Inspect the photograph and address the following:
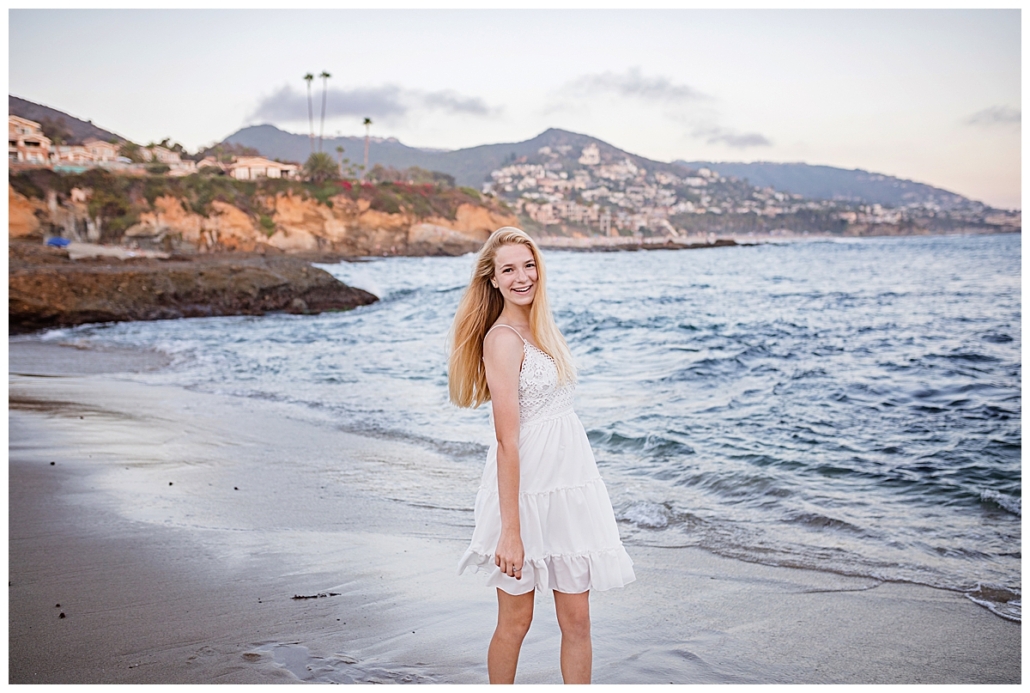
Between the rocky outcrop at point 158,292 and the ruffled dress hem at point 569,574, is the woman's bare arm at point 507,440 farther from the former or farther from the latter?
the rocky outcrop at point 158,292

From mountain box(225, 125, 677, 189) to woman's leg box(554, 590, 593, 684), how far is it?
7833 cm

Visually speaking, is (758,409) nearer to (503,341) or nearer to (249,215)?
(503,341)

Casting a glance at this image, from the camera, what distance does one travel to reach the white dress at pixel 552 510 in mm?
2195

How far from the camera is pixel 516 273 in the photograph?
2285 millimetres

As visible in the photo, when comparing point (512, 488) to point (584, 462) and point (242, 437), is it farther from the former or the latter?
point (242, 437)

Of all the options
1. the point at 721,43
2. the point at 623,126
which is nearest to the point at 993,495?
the point at 721,43

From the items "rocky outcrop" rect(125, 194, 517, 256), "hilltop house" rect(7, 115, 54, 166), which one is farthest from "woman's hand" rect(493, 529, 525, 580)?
"rocky outcrop" rect(125, 194, 517, 256)

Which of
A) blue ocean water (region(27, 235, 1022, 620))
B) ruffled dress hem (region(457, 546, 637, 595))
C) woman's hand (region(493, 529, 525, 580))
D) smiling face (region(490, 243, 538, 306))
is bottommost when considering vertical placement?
blue ocean water (region(27, 235, 1022, 620))

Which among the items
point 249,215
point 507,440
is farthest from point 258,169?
point 507,440

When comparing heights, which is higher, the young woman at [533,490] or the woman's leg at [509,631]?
the young woman at [533,490]

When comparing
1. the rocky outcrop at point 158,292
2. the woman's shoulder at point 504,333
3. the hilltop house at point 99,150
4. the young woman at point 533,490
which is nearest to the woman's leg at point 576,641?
the young woman at point 533,490

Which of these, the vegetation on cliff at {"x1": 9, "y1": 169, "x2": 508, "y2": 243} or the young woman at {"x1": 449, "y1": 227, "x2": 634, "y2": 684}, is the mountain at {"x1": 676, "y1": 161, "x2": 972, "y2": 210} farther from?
the young woman at {"x1": 449, "y1": 227, "x2": 634, "y2": 684}

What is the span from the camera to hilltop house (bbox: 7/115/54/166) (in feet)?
148

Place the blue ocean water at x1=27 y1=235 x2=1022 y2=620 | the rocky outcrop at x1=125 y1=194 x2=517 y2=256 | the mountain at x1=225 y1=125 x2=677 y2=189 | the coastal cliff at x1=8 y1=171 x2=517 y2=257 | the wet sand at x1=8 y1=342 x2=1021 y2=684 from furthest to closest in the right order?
the mountain at x1=225 y1=125 x2=677 y2=189 → the rocky outcrop at x1=125 y1=194 x2=517 y2=256 → the coastal cliff at x1=8 y1=171 x2=517 y2=257 → the blue ocean water at x1=27 y1=235 x2=1022 y2=620 → the wet sand at x1=8 y1=342 x2=1021 y2=684
